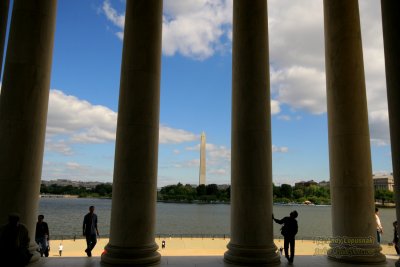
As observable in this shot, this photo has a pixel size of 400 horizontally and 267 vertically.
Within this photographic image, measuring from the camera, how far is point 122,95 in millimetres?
117062

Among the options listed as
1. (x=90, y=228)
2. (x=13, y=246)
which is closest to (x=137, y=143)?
(x=90, y=228)

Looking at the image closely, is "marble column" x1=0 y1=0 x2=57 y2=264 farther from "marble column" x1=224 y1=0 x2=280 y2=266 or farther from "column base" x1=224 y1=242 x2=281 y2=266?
"marble column" x1=224 y1=0 x2=280 y2=266

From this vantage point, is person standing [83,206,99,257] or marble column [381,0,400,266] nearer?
marble column [381,0,400,266]

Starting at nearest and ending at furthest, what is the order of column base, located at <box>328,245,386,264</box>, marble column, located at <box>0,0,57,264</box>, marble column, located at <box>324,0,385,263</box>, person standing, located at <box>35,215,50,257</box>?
marble column, located at <box>0,0,57,264</box> < column base, located at <box>328,245,386,264</box> < marble column, located at <box>324,0,385,263</box> < person standing, located at <box>35,215,50,257</box>

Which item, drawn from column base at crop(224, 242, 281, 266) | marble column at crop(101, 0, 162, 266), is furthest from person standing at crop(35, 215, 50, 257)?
column base at crop(224, 242, 281, 266)

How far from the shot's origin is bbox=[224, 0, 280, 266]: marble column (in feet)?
386

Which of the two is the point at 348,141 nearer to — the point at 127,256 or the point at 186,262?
the point at 186,262

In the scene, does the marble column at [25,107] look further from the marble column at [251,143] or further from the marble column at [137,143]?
the marble column at [251,143]

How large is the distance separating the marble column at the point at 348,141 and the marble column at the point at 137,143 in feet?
219

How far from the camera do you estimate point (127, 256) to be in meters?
107

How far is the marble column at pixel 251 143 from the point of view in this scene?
11756 centimetres

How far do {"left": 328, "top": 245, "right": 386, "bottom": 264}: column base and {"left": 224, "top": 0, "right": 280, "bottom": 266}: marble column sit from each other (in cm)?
2482

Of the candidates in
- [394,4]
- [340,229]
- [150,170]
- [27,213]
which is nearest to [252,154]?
[150,170]

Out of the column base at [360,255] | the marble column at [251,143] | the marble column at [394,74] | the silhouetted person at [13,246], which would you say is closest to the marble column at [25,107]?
the silhouetted person at [13,246]
